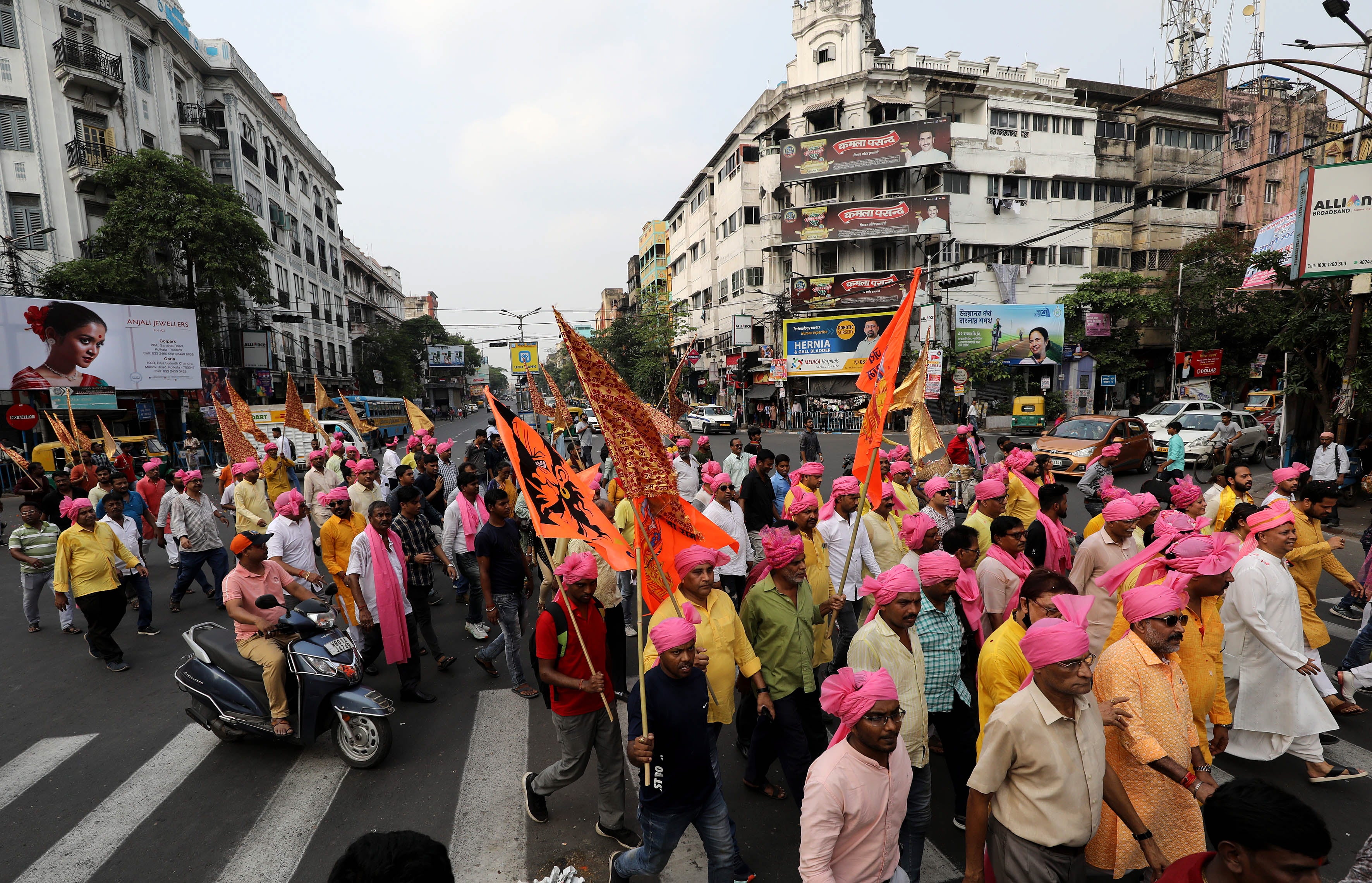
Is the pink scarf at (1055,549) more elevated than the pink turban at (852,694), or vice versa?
the pink turban at (852,694)

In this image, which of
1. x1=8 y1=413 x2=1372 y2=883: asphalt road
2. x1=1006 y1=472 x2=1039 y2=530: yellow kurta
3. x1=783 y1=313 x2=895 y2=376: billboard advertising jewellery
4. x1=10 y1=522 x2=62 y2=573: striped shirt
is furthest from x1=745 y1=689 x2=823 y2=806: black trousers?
x1=783 y1=313 x2=895 y2=376: billboard advertising jewellery

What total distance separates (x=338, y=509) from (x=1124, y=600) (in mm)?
5770

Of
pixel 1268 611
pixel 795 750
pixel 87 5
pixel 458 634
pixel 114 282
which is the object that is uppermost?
pixel 87 5

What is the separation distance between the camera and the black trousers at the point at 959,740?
348 centimetres

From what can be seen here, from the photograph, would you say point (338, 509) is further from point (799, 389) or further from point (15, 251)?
point (799, 389)

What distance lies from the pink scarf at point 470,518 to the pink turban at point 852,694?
4.99m

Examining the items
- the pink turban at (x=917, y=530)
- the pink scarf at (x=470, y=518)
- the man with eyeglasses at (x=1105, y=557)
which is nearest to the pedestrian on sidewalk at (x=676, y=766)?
the pink turban at (x=917, y=530)

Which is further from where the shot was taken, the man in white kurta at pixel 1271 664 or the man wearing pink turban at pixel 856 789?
→ the man in white kurta at pixel 1271 664

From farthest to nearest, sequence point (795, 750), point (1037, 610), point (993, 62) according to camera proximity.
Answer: point (993, 62) < point (795, 750) < point (1037, 610)

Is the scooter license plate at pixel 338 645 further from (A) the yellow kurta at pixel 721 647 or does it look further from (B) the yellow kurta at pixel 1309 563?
(B) the yellow kurta at pixel 1309 563

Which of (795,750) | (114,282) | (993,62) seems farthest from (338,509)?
(993,62)

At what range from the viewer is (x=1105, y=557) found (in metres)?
4.55

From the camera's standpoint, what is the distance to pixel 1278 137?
41562mm

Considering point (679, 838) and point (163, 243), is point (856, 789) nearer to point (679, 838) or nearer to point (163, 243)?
point (679, 838)
